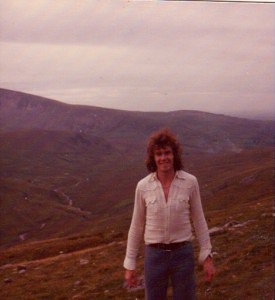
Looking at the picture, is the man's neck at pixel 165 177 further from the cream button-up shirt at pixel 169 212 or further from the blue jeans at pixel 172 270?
the blue jeans at pixel 172 270

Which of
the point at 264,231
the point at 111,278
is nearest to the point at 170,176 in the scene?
the point at 111,278

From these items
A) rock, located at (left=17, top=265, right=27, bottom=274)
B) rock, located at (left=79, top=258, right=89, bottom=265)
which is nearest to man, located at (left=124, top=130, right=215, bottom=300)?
rock, located at (left=79, top=258, right=89, bottom=265)

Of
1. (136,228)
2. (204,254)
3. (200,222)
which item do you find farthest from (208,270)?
(136,228)

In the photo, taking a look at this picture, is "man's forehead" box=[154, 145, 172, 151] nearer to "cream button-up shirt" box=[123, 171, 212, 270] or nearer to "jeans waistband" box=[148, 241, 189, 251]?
"cream button-up shirt" box=[123, 171, 212, 270]

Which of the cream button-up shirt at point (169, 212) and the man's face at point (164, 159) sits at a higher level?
the man's face at point (164, 159)

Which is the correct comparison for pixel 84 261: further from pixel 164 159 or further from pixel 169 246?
pixel 164 159

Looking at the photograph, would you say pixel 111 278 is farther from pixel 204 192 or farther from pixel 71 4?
pixel 204 192

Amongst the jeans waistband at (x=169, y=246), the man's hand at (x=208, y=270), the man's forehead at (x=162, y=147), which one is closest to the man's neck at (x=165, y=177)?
the man's forehead at (x=162, y=147)
